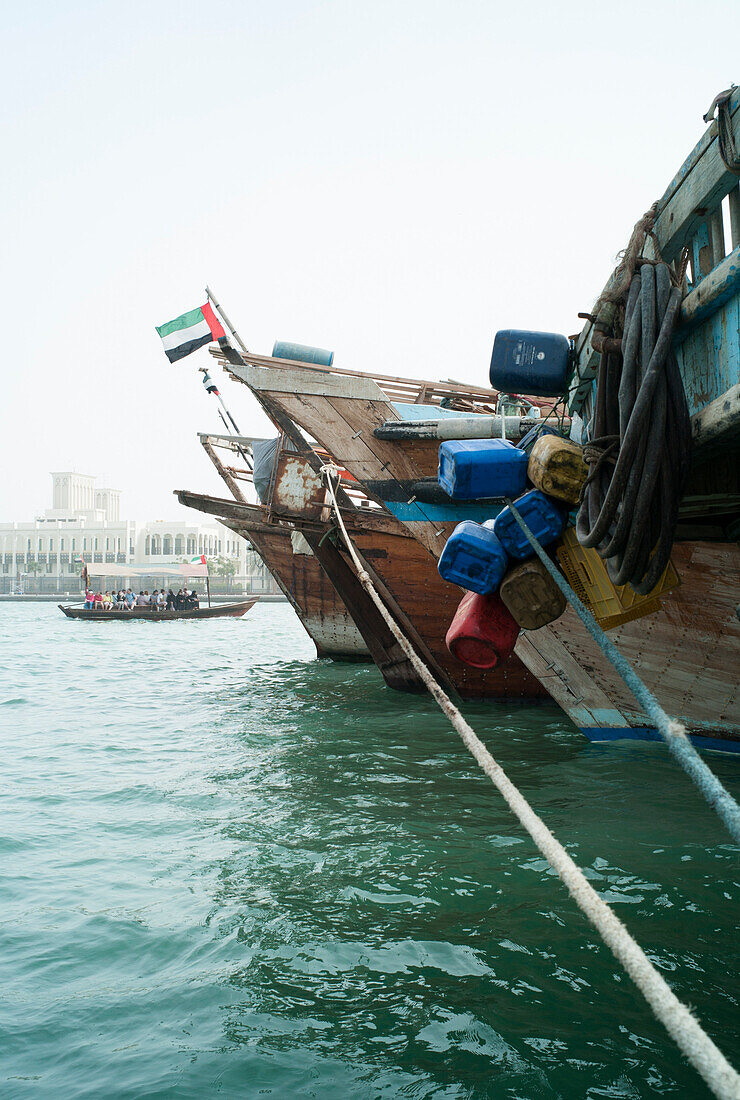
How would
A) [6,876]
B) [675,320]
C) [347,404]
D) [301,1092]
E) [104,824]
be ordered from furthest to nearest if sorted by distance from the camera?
[347,404], [104,824], [6,876], [675,320], [301,1092]

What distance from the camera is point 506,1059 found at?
96.0 inches

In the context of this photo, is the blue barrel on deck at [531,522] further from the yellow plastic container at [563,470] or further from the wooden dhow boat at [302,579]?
the wooden dhow boat at [302,579]

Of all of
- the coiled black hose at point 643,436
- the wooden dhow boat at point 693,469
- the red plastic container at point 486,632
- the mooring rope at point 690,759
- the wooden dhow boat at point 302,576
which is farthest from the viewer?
the wooden dhow boat at point 302,576

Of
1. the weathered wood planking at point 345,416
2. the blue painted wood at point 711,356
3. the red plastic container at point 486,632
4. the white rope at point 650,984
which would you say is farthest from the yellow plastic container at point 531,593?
the weathered wood planking at point 345,416

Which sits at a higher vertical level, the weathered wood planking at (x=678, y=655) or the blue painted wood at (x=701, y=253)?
the blue painted wood at (x=701, y=253)


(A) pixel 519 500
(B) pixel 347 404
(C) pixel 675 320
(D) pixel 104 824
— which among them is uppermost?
(B) pixel 347 404

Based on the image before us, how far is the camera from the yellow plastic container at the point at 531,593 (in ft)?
14.6

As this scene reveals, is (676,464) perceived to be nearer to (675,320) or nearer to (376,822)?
(675,320)

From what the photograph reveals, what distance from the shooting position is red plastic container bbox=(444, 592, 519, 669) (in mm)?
4711

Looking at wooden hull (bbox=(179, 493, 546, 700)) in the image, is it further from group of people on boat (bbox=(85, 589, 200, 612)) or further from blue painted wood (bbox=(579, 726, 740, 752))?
group of people on boat (bbox=(85, 589, 200, 612))

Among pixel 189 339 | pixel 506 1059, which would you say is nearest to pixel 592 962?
pixel 506 1059

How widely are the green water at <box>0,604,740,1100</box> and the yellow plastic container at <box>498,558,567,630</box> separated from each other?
1228mm

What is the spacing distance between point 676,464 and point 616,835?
7.85ft

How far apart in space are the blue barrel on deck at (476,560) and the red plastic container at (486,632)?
0.16 meters
